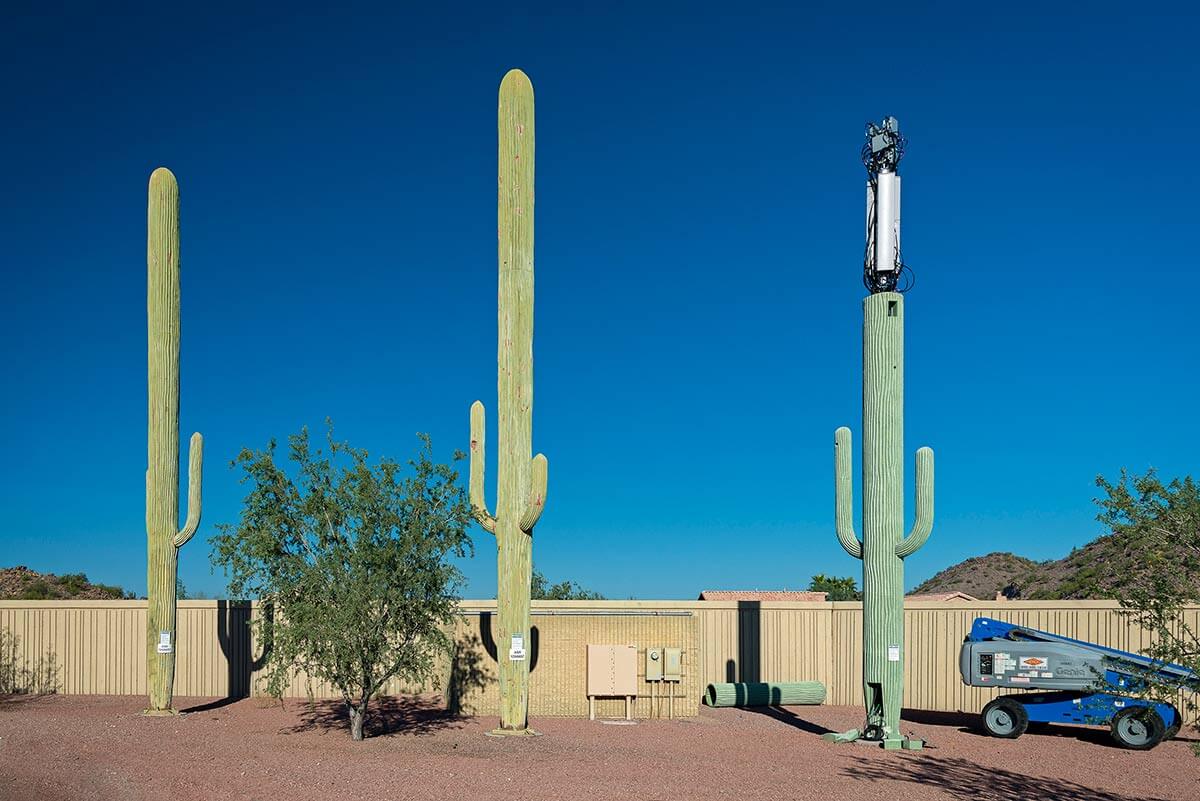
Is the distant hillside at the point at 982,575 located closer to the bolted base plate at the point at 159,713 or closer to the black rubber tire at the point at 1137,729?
the black rubber tire at the point at 1137,729

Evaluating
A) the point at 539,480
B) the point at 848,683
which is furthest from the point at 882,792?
the point at 848,683

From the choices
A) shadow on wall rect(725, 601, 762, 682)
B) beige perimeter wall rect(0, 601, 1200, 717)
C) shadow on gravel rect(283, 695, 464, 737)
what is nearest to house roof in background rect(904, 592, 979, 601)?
beige perimeter wall rect(0, 601, 1200, 717)

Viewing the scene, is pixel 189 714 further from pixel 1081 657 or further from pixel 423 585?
pixel 1081 657

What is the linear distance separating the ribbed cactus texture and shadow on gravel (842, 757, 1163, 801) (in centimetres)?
167

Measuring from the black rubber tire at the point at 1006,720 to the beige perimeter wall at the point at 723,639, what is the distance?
3.72m

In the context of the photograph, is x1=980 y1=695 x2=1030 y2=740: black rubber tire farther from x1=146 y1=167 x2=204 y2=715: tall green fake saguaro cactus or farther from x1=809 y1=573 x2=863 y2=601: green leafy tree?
x1=809 y1=573 x2=863 y2=601: green leafy tree

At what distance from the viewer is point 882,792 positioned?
595 inches

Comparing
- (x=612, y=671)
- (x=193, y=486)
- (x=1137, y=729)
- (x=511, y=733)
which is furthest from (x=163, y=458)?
(x=1137, y=729)

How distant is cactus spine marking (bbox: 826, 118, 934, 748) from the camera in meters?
19.5

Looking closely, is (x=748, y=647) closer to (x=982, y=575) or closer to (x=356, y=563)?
(x=356, y=563)

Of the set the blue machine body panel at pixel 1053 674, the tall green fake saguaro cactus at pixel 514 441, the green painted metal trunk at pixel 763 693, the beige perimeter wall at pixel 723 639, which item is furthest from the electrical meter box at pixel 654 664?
the blue machine body panel at pixel 1053 674

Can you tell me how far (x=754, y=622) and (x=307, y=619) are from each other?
11023 millimetres

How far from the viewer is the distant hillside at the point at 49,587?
4050cm

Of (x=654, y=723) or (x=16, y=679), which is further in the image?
(x=16, y=679)
